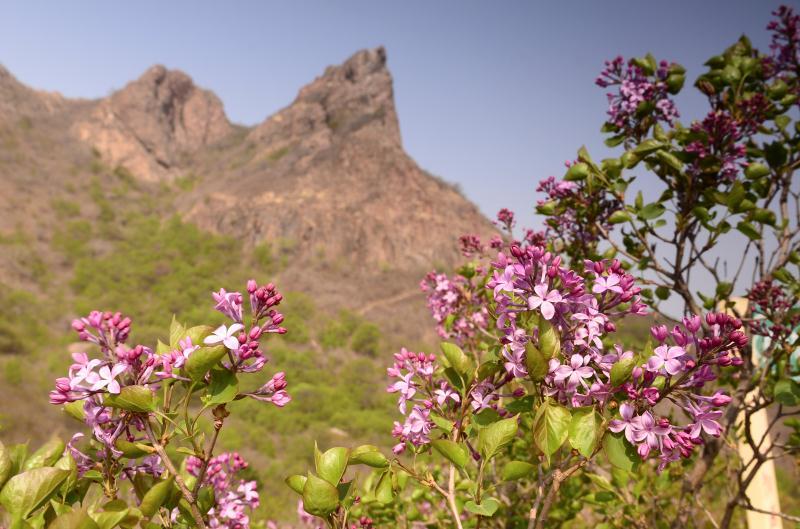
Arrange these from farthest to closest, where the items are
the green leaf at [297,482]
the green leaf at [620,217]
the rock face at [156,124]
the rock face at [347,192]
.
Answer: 1. the rock face at [156,124]
2. the rock face at [347,192]
3. the green leaf at [620,217]
4. the green leaf at [297,482]

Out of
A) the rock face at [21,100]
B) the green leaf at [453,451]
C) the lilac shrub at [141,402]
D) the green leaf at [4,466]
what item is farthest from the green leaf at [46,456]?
the rock face at [21,100]

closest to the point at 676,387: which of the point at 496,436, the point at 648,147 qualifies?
the point at 496,436

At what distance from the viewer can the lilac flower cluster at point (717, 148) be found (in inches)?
87.7

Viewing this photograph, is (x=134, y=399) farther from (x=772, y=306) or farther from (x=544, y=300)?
(x=772, y=306)

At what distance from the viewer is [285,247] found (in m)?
37.1

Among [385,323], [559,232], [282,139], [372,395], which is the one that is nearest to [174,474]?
[559,232]

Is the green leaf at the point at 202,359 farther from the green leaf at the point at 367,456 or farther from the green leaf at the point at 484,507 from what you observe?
the green leaf at the point at 484,507

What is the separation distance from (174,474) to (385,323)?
3110 centimetres

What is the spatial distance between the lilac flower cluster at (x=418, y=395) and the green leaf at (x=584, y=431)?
418mm

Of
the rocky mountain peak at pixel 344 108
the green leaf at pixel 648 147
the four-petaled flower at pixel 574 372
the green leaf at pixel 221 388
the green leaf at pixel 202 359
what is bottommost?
the green leaf at pixel 221 388

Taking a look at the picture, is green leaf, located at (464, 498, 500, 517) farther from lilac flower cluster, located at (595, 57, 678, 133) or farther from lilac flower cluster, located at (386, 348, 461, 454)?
lilac flower cluster, located at (595, 57, 678, 133)

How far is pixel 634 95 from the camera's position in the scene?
250 centimetres

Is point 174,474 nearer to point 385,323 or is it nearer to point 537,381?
point 537,381

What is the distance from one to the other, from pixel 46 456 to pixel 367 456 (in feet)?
2.72
